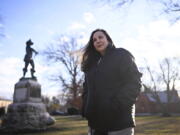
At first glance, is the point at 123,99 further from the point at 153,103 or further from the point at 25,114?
the point at 153,103

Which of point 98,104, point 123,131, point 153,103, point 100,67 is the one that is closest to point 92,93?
point 98,104

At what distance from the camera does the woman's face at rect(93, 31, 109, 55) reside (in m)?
2.75

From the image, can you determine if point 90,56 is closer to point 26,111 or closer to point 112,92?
point 112,92

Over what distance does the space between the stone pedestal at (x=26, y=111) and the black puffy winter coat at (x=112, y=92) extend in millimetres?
10928

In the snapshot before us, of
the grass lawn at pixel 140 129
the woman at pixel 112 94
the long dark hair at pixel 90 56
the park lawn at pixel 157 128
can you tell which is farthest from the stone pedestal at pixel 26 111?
the woman at pixel 112 94

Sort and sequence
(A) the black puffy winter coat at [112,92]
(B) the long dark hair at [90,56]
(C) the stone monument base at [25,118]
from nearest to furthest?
(A) the black puffy winter coat at [112,92] → (B) the long dark hair at [90,56] → (C) the stone monument base at [25,118]

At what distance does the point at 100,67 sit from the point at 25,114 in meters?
11.2

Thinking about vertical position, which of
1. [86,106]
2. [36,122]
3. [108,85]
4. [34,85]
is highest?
[34,85]

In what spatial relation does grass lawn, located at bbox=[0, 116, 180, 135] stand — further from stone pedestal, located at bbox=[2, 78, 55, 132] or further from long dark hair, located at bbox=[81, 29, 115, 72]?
long dark hair, located at bbox=[81, 29, 115, 72]

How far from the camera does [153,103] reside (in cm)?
5934

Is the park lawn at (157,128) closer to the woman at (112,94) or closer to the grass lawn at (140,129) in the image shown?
the grass lawn at (140,129)

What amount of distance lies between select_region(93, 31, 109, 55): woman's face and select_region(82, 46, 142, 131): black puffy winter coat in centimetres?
20

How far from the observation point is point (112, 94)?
7.37ft

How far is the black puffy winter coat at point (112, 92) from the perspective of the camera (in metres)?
2.16
